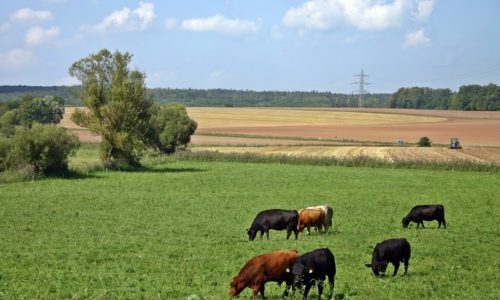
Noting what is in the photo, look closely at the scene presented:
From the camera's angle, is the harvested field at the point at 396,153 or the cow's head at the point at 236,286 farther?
the harvested field at the point at 396,153

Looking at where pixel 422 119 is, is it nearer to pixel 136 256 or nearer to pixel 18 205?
pixel 18 205

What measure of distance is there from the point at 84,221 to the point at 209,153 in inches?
1736

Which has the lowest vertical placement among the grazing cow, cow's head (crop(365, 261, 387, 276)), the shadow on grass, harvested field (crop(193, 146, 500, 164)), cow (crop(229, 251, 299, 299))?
the shadow on grass

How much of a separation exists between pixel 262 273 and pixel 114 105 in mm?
47851

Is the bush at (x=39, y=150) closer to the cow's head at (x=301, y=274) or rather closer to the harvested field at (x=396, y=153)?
the harvested field at (x=396, y=153)

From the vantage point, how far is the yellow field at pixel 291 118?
5551 inches

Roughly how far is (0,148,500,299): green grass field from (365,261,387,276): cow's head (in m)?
0.40

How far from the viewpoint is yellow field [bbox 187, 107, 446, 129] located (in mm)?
141000

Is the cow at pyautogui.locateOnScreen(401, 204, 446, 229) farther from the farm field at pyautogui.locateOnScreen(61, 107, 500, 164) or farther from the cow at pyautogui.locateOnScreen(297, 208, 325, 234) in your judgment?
the farm field at pyautogui.locateOnScreen(61, 107, 500, 164)

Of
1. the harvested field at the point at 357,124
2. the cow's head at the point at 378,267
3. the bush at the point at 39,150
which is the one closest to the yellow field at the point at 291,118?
the harvested field at the point at 357,124

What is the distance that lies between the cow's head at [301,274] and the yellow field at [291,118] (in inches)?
4636

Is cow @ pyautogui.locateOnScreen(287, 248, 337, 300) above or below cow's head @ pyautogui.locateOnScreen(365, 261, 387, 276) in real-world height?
above

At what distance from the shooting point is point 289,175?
56250 millimetres

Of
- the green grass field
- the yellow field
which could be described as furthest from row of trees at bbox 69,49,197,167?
A: the yellow field
